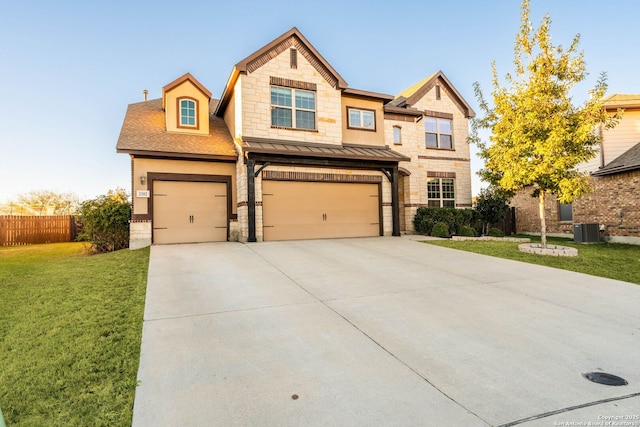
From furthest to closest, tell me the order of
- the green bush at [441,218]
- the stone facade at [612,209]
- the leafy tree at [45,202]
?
the leafy tree at [45,202] → the green bush at [441,218] → the stone facade at [612,209]

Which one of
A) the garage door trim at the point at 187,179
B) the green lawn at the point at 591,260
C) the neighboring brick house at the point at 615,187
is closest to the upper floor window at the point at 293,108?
the garage door trim at the point at 187,179

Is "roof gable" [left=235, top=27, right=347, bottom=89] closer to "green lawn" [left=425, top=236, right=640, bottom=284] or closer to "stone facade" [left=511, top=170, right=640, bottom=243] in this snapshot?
"green lawn" [left=425, top=236, right=640, bottom=284]

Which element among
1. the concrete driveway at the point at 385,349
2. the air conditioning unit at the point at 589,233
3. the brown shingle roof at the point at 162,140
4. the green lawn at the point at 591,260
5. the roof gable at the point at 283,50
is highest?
the roof gable at the point at 283,50

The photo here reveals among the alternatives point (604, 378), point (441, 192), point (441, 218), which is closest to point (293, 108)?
point (441, 218)

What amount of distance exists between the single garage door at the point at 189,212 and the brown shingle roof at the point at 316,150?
8.31 feet

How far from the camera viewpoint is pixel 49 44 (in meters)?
13.2

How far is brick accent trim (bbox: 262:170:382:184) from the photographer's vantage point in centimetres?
1251

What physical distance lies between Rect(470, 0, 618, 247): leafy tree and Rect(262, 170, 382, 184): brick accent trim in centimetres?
516


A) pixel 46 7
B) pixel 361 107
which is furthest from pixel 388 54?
pixel 46 7

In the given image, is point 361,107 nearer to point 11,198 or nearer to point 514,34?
point 514,34

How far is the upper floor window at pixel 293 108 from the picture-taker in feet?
43.2

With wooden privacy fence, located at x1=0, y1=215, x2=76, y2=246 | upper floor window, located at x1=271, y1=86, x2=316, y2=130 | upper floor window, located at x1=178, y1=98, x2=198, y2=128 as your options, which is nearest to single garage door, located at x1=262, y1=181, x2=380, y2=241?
upper floor window, located at x1=271, y1=86, x2=316, y2=130

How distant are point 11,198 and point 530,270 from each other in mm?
43618

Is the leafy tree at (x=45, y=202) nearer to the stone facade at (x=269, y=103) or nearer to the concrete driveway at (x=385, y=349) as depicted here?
the stone facade at (x=269, y=103)
